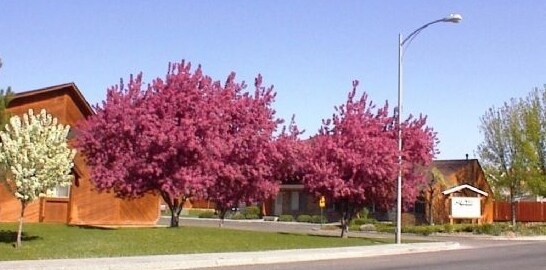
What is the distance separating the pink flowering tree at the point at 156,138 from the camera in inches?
1094

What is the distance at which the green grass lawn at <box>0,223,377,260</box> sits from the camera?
69.1ft

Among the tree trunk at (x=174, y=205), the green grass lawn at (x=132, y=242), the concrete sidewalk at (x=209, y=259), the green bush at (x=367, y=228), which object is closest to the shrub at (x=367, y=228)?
the green bush at (x=367, y=228)

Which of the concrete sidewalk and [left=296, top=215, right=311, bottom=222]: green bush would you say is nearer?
the concrete sidewalk

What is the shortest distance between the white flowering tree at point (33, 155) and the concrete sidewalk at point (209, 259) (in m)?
3.29

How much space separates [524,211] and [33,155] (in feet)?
165

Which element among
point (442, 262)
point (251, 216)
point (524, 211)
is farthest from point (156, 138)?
point (524, 211)

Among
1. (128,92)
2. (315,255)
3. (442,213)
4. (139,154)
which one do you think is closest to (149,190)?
(139,154)

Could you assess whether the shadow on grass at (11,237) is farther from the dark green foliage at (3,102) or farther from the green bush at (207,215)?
the green bush at (207,215)

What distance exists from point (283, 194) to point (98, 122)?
117 ft

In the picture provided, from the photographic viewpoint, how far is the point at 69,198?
114 ft

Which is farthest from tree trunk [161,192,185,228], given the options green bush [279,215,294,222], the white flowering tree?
green bush [279,215,294,222]

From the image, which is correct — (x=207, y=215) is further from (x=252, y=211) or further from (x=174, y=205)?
(x=174, y=205)

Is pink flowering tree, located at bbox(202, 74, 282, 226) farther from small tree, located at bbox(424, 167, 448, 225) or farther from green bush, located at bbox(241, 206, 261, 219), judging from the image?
green bush, located at bbox(241, 206, 261, 219)

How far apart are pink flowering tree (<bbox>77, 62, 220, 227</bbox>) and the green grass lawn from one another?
6.22 ft
